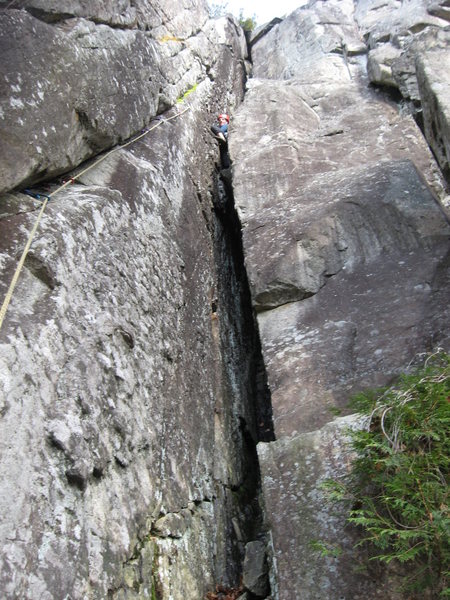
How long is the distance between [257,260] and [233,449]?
84.7 inches

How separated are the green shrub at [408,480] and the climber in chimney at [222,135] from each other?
686cm

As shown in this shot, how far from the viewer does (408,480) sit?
10.4 feet

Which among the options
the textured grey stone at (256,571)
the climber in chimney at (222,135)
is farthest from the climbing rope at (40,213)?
the textured grey stone at (256,571)

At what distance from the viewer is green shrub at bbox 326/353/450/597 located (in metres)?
3.04

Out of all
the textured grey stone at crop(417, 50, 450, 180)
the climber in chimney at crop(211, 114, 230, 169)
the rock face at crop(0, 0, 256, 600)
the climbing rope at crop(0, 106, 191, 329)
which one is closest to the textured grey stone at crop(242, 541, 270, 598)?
the rock face at crop(0, 0, 256, 600)

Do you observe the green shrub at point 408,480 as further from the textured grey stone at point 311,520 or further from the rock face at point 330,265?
the rock face at point 330,265

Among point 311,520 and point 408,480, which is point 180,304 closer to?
point 311,520

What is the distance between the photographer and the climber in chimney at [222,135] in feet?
31.6

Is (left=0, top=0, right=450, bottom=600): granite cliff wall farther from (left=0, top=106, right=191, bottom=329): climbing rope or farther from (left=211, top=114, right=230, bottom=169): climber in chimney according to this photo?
(left=211, top=114, right=230, bottom=169): climber in chimney

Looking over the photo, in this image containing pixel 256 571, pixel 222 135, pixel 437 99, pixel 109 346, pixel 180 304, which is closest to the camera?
pixel 109 346

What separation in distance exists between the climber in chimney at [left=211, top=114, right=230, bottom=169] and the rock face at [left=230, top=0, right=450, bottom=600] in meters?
0.43

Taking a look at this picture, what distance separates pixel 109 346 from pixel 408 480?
225 cm

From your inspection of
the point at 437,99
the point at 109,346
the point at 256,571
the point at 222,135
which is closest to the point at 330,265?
the point at 437,99

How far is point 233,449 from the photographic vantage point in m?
6.23
